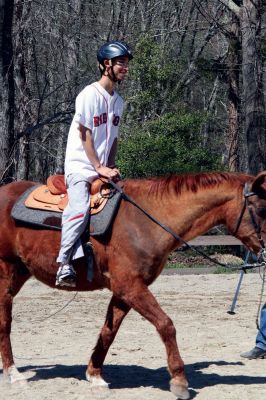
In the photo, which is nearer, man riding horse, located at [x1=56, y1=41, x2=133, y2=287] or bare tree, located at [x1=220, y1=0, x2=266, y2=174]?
man riding horse, located at [x1=56, y1=41, x2=133, y2=287]

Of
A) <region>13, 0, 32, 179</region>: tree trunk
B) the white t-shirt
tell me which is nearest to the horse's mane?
the white t-shirt

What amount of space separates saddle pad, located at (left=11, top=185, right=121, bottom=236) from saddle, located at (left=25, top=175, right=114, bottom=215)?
39 mm

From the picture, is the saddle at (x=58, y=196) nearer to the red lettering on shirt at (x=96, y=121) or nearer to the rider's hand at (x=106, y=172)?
the rider's hand at (x=106, y=172)

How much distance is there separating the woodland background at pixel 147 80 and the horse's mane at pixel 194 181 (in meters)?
8.97

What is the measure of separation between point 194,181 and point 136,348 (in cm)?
257

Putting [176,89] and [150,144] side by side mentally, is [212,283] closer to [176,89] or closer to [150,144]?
[150,144]

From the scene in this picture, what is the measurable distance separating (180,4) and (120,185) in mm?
25912

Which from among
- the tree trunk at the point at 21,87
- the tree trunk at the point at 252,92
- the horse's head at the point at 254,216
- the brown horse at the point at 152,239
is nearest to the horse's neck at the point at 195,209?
the brown horse at the point at 152,239

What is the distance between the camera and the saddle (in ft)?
21.6

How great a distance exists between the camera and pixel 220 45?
33.0 meters

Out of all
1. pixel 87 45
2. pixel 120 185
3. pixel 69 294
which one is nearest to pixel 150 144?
pixel 69 294

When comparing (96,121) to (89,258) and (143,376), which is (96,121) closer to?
(89,258)

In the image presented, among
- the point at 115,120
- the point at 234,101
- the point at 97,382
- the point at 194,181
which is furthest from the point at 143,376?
the point at 234,101

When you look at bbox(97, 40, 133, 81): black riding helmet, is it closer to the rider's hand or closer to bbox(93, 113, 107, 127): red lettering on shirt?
bbox(93, 113, 107, 127): red lettering on shirt
